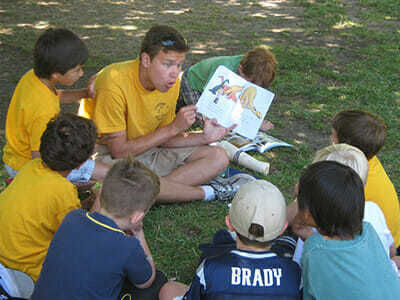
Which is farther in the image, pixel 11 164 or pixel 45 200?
pixel 11 164

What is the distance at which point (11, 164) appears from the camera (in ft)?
9.98

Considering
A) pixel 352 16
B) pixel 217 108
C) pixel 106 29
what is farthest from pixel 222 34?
pixel 217 108

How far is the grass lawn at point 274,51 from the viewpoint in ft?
11.1

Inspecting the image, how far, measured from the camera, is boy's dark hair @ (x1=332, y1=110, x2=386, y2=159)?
2.77m

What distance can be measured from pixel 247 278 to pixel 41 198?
3.80 ft

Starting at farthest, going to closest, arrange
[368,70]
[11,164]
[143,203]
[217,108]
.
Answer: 1. [368,70]
2. [217,108]
3. [11,164]
4. [143,203]

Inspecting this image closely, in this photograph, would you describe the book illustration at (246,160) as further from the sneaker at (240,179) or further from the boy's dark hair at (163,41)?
the boy's dark hair at (163,41)

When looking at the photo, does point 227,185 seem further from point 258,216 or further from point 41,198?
point 41,198

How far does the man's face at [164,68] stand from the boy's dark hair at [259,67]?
0.98 m

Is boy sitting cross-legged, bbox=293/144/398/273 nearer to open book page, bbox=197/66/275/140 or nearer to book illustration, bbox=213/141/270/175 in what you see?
A: open book page, bbox=197/66/275/140

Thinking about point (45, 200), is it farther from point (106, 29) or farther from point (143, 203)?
point (106, 29)

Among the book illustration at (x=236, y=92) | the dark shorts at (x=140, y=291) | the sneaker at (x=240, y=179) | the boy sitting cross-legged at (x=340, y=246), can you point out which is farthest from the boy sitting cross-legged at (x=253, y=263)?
the book illustration at (x=236, y=92)

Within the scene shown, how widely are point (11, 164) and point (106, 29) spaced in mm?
4822

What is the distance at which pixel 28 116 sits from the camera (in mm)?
2809
